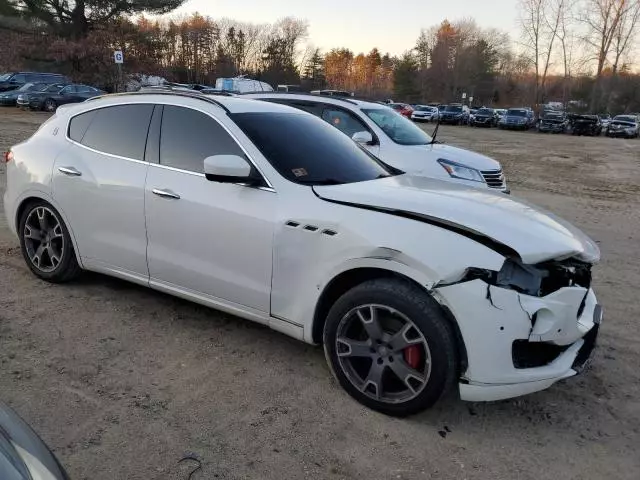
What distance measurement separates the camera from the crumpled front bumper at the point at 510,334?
2711mm

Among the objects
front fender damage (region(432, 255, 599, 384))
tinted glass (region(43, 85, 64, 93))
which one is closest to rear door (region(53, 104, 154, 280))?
front fender damage (region(432, 255, 599, 384))

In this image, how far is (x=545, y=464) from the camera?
2729mm

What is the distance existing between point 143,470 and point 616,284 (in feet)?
15.6

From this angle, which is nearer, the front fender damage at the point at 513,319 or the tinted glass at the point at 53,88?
the front fender damage at the point at 513,319

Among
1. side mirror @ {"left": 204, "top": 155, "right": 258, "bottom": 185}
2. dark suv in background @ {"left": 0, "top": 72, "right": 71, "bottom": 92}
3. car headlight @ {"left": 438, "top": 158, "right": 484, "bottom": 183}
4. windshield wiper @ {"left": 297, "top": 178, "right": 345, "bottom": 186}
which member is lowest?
car headlight @ {"left": 438, "top": 158, "right": 484, "bottom": 183}

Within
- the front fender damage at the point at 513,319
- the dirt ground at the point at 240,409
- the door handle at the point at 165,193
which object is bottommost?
the dirt ground at the point at 240,409

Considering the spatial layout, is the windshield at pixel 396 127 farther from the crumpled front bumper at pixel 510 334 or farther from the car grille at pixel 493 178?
the crumpled front bumper at pixel 510 334

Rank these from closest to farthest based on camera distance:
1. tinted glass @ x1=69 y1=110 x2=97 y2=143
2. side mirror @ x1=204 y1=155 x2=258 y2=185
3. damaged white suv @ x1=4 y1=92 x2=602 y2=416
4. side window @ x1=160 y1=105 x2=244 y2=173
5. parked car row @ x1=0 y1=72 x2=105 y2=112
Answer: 1. damaged white suv @ x1=4 y1=92 x2=602 y2=416
2. side mirror @ x1=204 y1=155 x2=258 y2=185
3. side window @ x1=160 y1=105 x2=244 y2=173
4. tinted glass @ x1=69 y1=110 x2=97 y2=143
5. parked car row @ x1=0 y1=72 x2=105 y2=112

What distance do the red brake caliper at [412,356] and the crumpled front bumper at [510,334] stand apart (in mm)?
252

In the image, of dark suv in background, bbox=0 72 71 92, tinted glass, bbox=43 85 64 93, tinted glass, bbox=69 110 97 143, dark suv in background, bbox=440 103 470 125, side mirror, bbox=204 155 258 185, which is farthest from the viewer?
dark suv in background, bbox=440 103 470 125

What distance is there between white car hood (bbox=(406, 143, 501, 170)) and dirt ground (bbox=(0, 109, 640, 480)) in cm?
352

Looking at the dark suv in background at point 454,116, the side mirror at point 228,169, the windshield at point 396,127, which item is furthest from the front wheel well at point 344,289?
the dark suv in background at point 454,116

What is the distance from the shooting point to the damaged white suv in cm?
280

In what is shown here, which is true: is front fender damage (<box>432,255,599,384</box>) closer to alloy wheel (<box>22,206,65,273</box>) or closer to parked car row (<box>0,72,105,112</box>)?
alloy wheel (<box>22,206,65,273</box>)
